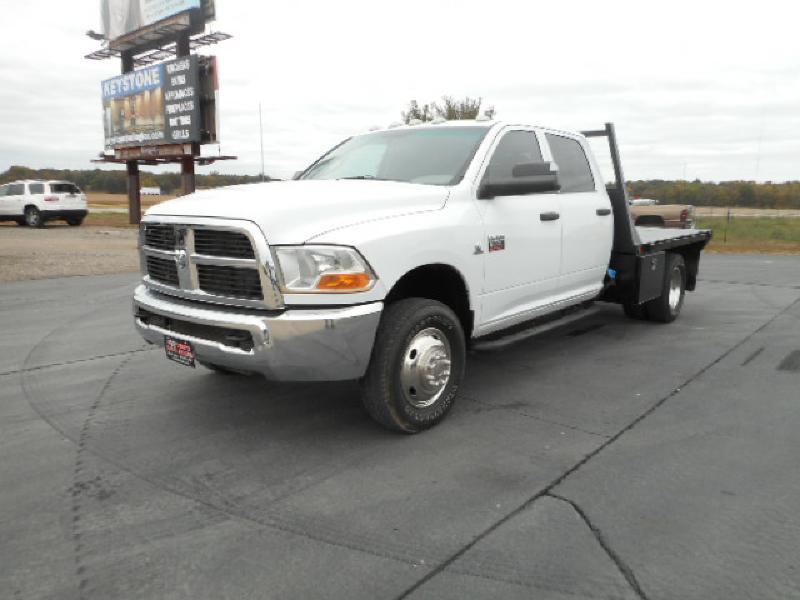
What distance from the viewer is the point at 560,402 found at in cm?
445

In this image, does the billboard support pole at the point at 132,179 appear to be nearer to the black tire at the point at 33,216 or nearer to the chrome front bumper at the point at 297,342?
the black tire at the point at 33,216

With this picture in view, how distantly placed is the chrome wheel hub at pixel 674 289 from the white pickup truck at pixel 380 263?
92.2 inches

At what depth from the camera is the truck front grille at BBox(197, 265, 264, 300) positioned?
337cm

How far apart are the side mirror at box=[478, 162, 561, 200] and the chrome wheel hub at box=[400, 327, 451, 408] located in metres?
1.01

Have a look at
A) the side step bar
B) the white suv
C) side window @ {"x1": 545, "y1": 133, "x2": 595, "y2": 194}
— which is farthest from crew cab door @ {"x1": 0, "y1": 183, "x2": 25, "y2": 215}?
the side step bar

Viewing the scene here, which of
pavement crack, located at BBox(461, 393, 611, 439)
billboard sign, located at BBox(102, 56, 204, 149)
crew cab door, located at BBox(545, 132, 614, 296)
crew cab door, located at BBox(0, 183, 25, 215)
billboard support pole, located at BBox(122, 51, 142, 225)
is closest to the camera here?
pavement crack, located at BBox(461, 393, 611, 439)

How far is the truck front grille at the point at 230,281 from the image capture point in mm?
3365

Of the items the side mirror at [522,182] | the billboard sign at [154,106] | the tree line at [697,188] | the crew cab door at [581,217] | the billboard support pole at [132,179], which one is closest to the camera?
the side mirror at [522,182]

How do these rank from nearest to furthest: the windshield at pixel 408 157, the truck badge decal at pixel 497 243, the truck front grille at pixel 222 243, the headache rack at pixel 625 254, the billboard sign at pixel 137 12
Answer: the truck front grille at pixel 222 243 → the truck badge decal at pixel 497 243 → the windshield at pixel 408 157 → the headache rack at pixel 625 254 → the billboard sign at pixel 137 12

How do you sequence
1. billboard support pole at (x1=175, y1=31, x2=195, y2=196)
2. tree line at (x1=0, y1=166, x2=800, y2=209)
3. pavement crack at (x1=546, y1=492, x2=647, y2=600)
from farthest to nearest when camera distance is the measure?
tree line at (x1=0, y1=166, x2=800, y2=209), billboard support pole at (x1=175, y1=31, x2=195, y2=196), pavement crack at (x1=546, y1=492, x2=647, y2=600)

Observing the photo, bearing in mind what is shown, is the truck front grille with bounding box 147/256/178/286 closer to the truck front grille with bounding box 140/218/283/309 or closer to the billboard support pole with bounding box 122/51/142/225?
the truck front grille with bounding box 140/218/283/309

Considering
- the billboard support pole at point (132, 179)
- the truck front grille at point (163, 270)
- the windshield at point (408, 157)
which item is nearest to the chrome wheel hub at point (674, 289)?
the windshield at point (408, 157)

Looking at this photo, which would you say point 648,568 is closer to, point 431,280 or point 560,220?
point 431,280

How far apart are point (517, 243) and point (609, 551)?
7.79 feet
